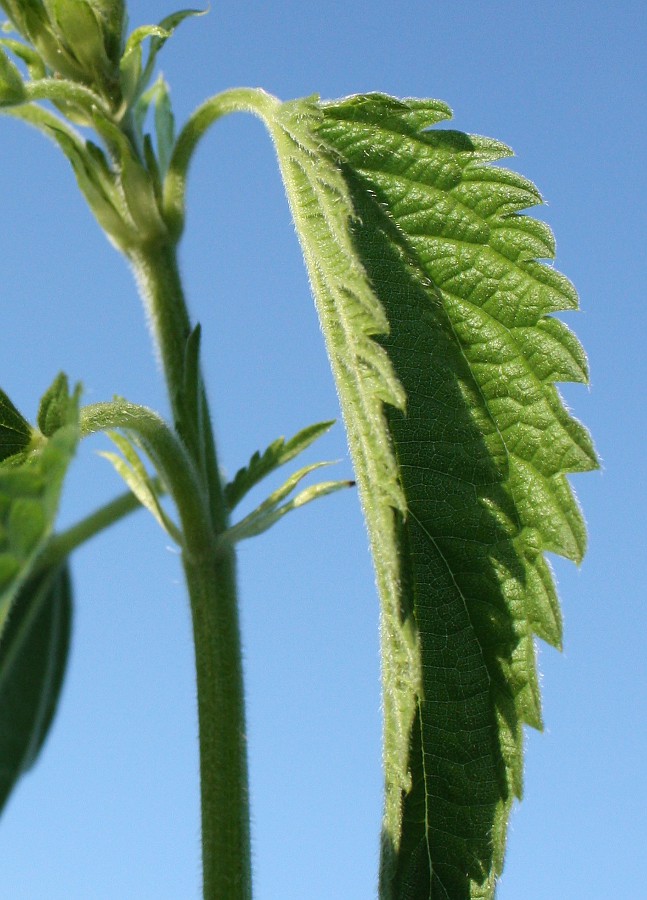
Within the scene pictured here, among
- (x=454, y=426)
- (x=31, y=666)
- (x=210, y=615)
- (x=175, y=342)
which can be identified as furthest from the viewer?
(x=31, y=666)

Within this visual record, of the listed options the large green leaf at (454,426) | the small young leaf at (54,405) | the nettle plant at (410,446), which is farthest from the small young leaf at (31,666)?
the large green leaf at (454,426)

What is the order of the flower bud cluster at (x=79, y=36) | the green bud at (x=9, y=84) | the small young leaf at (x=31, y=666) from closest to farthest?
the green bud at (x=9, y=84) < the small young leaf at (x=31, y=666) < the flower bud cluster at (x=79, y=36)

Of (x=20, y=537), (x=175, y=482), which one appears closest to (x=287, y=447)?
(x=175, y=482)

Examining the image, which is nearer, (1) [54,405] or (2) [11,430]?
(1) [54,405]

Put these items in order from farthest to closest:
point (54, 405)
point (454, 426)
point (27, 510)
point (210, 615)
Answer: point (210, 615) < point (454, 426) < point (54, 405) < point (27, 510)

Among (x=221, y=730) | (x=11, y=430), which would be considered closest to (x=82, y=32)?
(x=11, y=430)

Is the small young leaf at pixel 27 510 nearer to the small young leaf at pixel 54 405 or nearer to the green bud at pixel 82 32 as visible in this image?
the small young leaf at pixel 54 405

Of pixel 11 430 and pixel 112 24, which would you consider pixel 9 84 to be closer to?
pixel 112 24

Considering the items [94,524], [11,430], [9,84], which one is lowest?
[94,524]
